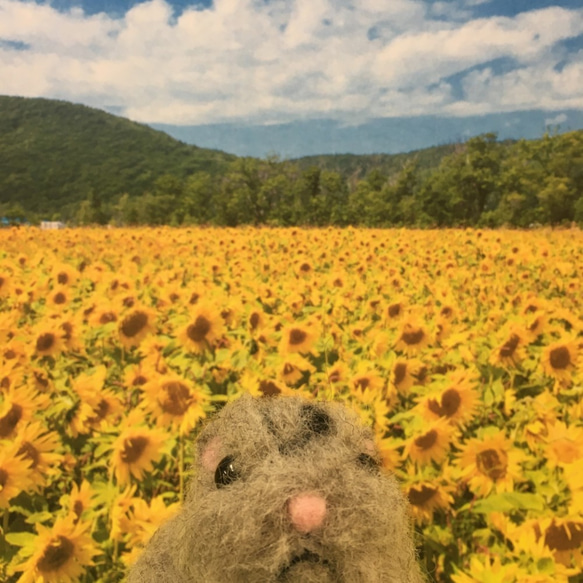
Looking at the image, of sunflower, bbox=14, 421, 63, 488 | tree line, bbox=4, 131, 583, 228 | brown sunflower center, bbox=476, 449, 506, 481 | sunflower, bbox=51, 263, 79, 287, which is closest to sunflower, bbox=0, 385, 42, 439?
sunflower, bbox=14, 421, 63, 488

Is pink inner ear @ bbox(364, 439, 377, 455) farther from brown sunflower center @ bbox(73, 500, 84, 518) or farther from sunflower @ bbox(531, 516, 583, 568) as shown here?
brown sunflower center @ bbox(73, 500, 84, 518)

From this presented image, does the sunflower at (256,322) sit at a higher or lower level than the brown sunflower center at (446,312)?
higher

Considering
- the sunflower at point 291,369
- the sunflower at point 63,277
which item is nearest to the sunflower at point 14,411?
the sunflower at point 291,369

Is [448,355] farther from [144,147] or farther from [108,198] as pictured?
[144,147]

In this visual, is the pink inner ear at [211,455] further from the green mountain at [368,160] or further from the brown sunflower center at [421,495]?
the green mountain at [368,160]

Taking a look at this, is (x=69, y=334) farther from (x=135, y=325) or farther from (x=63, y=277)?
(x=63, y=277)
